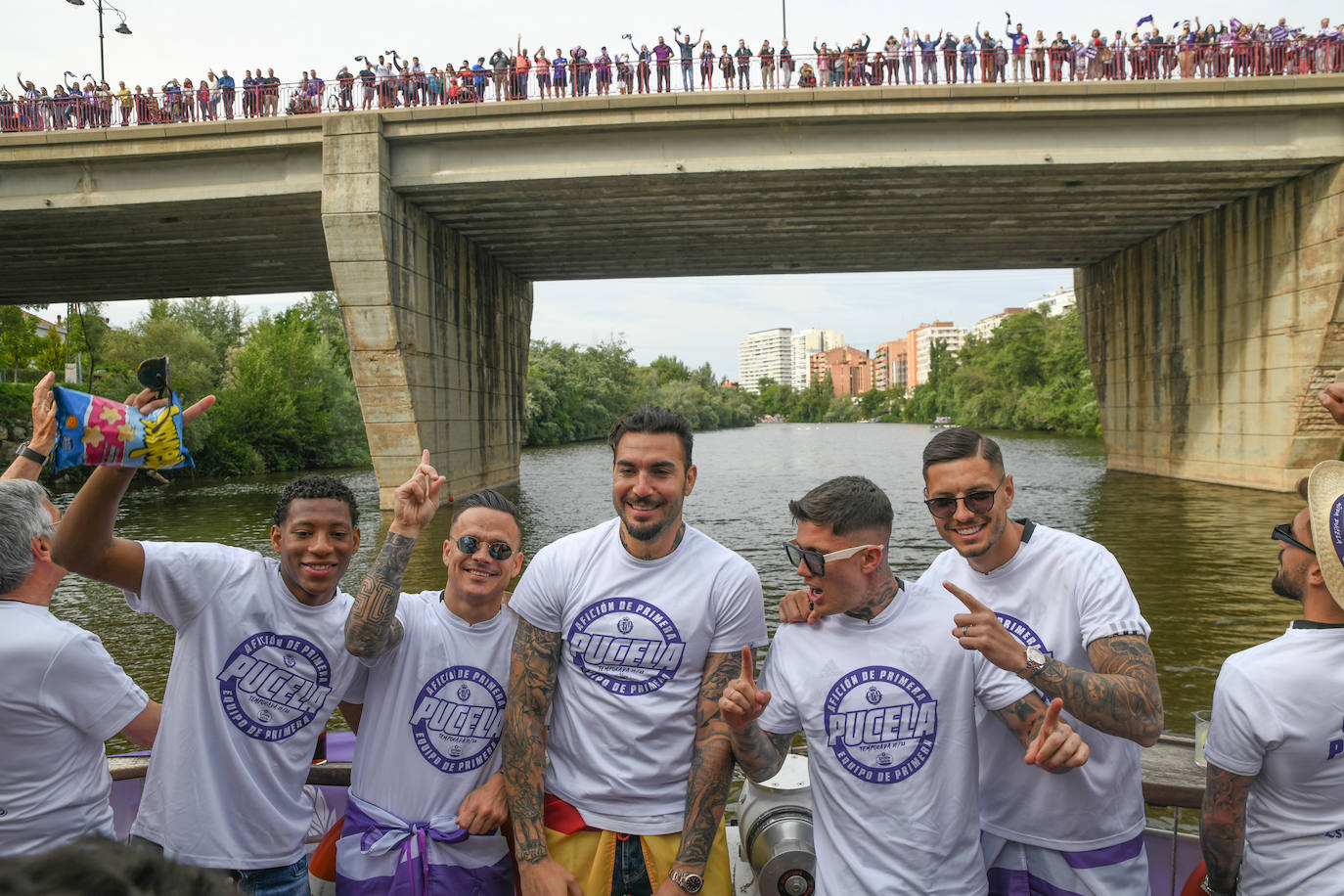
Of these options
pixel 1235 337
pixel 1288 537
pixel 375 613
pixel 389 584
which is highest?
pixel 1235 337

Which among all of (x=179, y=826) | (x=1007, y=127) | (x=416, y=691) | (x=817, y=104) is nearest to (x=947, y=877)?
(x=416, y=691)

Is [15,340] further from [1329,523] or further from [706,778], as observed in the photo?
[1329,523]

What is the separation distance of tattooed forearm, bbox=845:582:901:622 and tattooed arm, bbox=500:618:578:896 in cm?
110

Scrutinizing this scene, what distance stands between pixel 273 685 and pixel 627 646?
1320 mm

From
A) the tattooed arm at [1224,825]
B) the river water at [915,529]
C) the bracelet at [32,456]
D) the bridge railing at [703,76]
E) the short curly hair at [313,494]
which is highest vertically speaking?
the bridge railing at [703,76]

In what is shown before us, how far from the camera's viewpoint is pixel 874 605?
277 cm

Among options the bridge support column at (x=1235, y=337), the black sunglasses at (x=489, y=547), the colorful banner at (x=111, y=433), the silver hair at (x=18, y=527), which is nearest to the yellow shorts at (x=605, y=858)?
the black sunglasses at (x=489, y=547)

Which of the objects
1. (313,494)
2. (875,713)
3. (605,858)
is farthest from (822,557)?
(313,494)

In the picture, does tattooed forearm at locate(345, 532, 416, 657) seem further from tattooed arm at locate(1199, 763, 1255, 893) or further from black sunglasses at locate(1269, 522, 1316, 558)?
black sunglasses at locate(1269, 522, 1316, 558)

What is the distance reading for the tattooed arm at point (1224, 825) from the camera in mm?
2447

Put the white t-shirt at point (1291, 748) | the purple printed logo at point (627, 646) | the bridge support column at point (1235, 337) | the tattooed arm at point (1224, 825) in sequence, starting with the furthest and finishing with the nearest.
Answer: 1. the bridge support column at point (1235, 337)
2. the purple printed logo at point (627, 646)
3. the tattooed arm at point (1224, 825)
4. the white t-shirt at point (1291, 748)

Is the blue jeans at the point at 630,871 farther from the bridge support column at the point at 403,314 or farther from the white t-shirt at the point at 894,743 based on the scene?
the bridge support column at the point at 403,314

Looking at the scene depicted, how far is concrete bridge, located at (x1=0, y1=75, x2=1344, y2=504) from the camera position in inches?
769

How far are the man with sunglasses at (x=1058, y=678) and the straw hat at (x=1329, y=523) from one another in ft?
1.82
